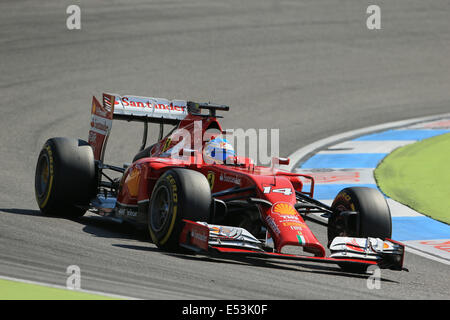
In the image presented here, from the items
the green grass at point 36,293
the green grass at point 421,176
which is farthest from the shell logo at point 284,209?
the green grass at point 421,176

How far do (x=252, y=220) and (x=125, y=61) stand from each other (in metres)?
11.9

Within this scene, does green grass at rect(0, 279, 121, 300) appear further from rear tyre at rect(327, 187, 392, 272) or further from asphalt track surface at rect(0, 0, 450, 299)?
rear tyre at rect(327, 187, 392, 272)

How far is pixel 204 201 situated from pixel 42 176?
9.62 feet

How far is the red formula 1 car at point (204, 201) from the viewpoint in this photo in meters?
7.50

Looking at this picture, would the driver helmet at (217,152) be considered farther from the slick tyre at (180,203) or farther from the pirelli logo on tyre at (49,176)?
the pirelli logo on tyre at (49,176)

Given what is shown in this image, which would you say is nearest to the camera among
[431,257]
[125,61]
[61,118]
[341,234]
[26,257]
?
[26,257]

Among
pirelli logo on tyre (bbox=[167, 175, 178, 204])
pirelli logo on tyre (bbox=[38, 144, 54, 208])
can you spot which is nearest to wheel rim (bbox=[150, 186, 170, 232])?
pirelli logo on tyre (bbox=[167, 175, 178, 204])

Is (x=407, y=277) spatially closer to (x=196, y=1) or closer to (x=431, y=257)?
(x=431, y=257)

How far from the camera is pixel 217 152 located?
8781mm

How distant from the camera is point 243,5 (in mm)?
24438

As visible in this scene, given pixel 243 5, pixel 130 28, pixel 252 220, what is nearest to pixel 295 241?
pixel 252 220

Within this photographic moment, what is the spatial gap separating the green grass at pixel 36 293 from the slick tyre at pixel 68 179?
3.48m

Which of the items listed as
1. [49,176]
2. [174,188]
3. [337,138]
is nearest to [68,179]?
[49,176]

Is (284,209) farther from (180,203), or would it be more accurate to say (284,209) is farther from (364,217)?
(180,203)
